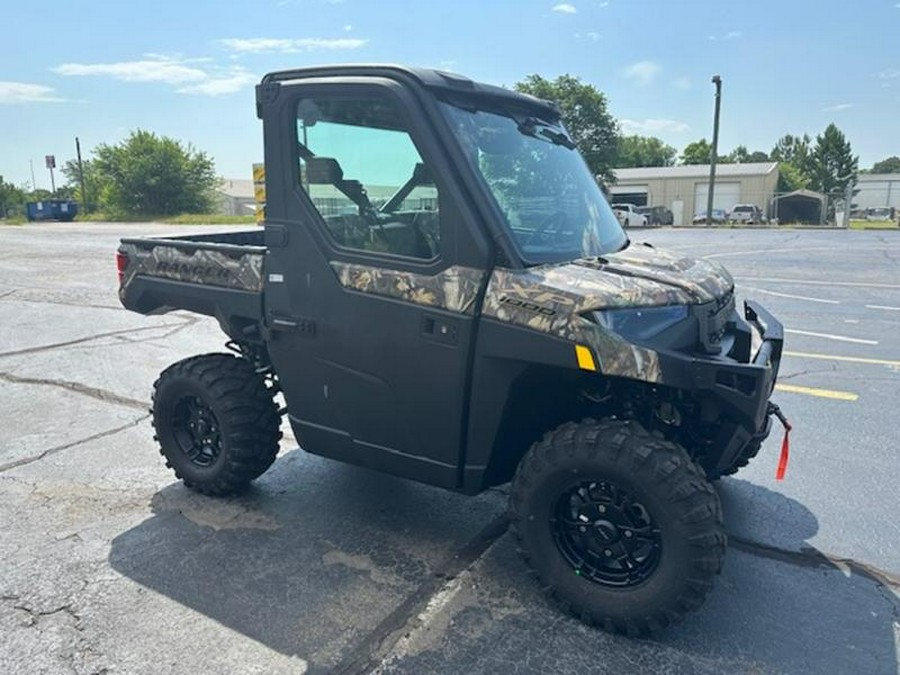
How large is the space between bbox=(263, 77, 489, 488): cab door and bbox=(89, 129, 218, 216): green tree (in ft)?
157

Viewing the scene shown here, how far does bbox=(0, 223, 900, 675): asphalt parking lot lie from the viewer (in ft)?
8.77

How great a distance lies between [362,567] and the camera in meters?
3.30

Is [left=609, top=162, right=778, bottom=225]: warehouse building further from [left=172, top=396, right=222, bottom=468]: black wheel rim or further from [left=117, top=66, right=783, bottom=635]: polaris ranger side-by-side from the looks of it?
[left=117, top=66, right=783, bottom=635]: polaris ranger side-by-side

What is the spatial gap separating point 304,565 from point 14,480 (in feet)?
7.49

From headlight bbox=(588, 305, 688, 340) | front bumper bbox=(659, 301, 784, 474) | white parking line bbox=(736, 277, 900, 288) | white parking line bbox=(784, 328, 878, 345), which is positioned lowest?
white parking line bbox=(784, 328, 878, 345)

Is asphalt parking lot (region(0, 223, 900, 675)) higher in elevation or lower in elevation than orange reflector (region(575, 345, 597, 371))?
lower

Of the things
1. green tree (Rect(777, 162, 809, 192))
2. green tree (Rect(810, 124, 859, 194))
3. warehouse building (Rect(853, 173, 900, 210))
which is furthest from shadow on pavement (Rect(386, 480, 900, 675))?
green tree (Rect(810, 124, 859, 194))

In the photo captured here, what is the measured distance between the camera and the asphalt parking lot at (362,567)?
267 cm

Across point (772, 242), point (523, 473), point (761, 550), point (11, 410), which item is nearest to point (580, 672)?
point (523, 473)

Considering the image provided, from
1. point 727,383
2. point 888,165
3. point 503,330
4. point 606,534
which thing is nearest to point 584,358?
point 503,330

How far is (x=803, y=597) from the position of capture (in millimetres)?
3041

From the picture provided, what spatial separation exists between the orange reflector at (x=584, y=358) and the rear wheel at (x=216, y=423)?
204 centimetres

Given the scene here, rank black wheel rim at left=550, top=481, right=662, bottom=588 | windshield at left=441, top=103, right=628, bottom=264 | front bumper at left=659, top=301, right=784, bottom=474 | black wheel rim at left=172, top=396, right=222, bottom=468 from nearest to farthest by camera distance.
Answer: front bumper at left=659, top=301, right=784, bottom=474 → black wheel rim at left=550, top=481, right=662, bottom=588 → windshield at left=441, top=103, right=628, bottom=264 → black wheel rim at left=172, top=396, right=222, bottom=468

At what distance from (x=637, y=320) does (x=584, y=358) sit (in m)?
0.26
